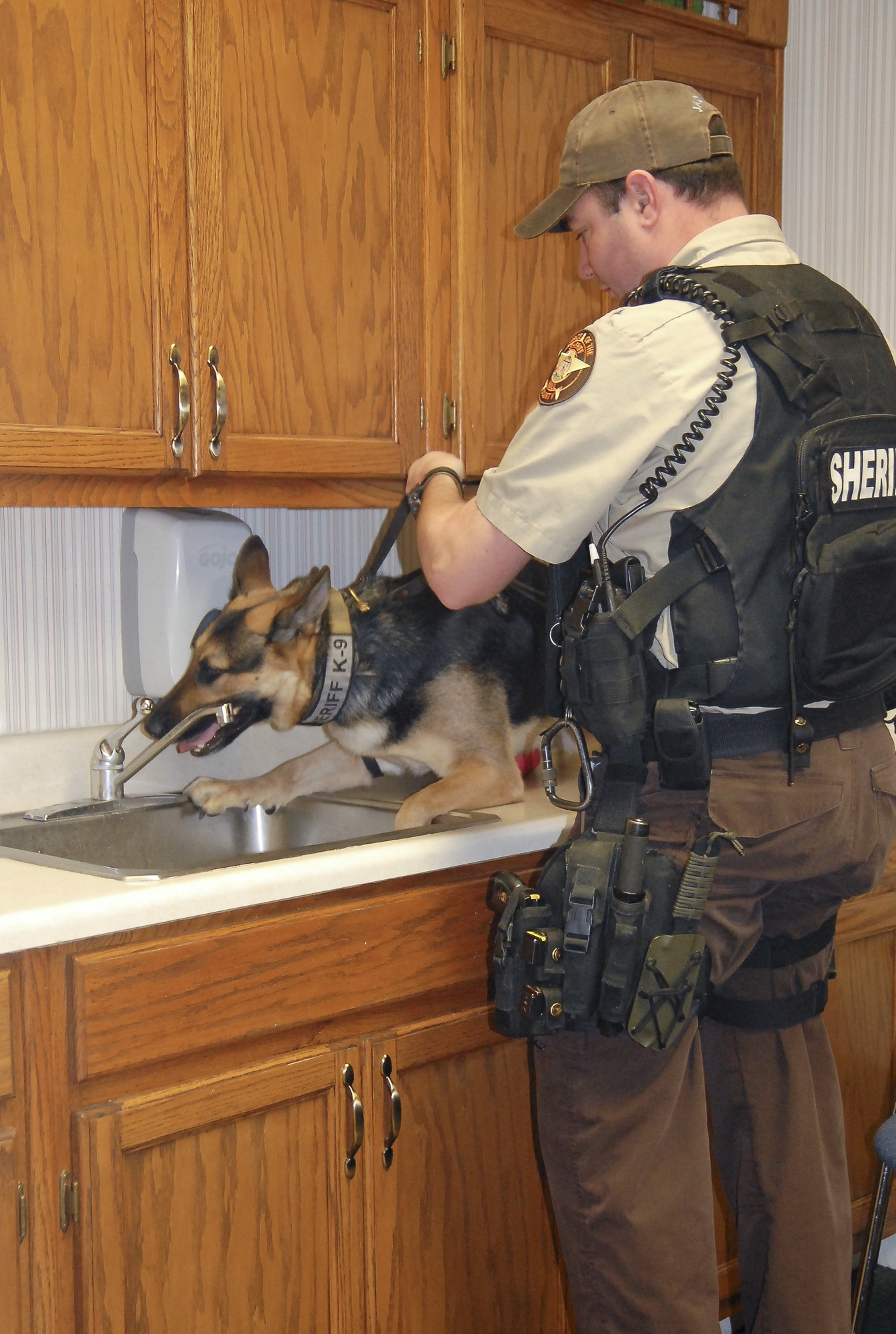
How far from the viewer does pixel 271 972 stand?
1561 mm

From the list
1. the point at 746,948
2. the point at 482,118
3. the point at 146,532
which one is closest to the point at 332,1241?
the point at 746,948

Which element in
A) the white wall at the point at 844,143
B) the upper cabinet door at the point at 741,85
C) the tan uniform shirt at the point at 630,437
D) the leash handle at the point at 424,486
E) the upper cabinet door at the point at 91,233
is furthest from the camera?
the white wall at the point at 844,143

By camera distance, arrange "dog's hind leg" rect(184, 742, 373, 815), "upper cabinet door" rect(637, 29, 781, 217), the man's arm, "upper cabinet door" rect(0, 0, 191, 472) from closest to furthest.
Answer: the man's arm, "upper cabinet door" rect(0, 0, 191, 472), "dog's hind leg" rect(184, 742, 373, 815), "upper cabinet door" rect(637, 29, 781, 217)

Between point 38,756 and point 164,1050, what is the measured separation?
699 millimetres

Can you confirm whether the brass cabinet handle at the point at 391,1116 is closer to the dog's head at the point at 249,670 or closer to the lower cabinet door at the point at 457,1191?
the lower cabinet door at the point at 457,1191

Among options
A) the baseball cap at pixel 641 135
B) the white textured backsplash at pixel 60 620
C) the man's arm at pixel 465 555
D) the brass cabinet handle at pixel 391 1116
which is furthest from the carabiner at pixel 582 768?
the white textured backsplash at pixel 60 620

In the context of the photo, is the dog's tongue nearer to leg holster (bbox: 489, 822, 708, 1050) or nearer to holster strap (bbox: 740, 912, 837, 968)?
leg holster (bbox: 489, 822, 708, 1050)

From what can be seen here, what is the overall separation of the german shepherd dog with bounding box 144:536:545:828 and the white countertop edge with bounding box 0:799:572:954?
8.2 inches

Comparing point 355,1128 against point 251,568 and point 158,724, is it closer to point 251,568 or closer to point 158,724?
point 158,724

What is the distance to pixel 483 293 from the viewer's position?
2070mm

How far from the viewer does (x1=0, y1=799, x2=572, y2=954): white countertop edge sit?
1.39m

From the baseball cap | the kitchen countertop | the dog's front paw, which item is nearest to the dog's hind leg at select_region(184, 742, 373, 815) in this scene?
the dog's front paw

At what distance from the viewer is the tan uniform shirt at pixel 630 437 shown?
137 centimetres

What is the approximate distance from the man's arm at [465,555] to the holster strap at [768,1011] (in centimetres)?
65
